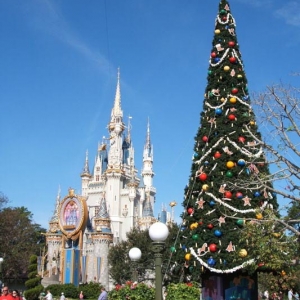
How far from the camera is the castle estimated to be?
48.9 metres

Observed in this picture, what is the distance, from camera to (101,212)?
50219mm

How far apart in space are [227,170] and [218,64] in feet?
13.4

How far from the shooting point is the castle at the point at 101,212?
48875mm

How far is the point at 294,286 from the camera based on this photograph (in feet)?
74.9

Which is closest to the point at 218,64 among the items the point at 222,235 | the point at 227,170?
the point at 227,170

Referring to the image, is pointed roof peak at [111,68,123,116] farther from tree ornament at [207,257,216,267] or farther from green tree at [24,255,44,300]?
tree ornament at [207,257,216,267]

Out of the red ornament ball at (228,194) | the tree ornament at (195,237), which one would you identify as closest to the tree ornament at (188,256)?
the tree ornament at (195,237)

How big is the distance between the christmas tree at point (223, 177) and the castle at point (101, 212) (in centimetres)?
3440

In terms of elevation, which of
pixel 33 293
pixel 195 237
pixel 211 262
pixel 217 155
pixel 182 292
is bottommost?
pixel 33 293

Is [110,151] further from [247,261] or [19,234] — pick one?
[247,261]

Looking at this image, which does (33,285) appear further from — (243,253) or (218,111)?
(243,253)

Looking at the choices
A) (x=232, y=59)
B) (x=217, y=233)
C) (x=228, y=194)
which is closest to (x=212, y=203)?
(x=228, y=194)

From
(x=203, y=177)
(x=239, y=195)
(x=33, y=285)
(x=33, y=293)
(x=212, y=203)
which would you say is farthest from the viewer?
(x=33, y=285)

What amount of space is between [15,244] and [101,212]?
12899 mm
